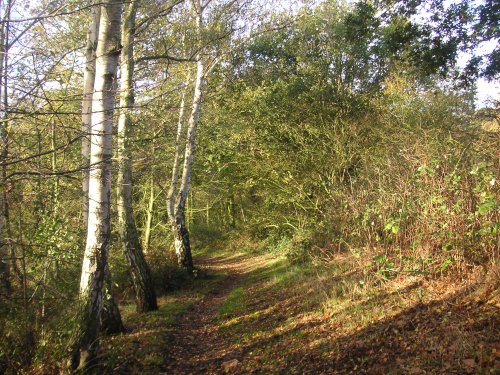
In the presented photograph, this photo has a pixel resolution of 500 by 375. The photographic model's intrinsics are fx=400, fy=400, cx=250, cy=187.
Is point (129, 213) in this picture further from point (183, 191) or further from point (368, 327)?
point (368, 327)

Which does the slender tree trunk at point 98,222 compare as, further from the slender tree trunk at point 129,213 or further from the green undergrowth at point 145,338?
the slender tree trunk at point 129,213

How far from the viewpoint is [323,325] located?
6562mm

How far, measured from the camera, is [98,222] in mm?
5316

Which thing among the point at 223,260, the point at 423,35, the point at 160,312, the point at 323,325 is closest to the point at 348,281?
the point at 323,325

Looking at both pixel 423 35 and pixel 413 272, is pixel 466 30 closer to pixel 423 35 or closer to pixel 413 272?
pixel 423 35

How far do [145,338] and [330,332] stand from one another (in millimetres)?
3270

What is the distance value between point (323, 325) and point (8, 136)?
5230 millimetres

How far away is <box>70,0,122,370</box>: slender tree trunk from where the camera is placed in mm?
5176

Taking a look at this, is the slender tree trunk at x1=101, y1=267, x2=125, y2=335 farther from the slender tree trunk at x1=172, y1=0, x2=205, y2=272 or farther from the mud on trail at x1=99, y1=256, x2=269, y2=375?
the slender tree trunk at x1=172, y1=0, x2=205, y2=272

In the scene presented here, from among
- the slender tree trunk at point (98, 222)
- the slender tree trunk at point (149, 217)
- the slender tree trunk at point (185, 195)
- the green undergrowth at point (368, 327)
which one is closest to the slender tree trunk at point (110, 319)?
the slender tree trunk at point (98, 222)

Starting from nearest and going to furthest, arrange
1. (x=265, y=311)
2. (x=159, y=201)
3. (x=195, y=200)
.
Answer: (x=265, y=311), (x=159, y=201), (x=195, y=200)

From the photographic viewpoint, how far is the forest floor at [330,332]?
4.44 metres

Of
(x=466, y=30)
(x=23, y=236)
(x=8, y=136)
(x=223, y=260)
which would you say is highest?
(x=466, y=30)

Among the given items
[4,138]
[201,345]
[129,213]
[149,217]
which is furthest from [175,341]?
[149,217]
